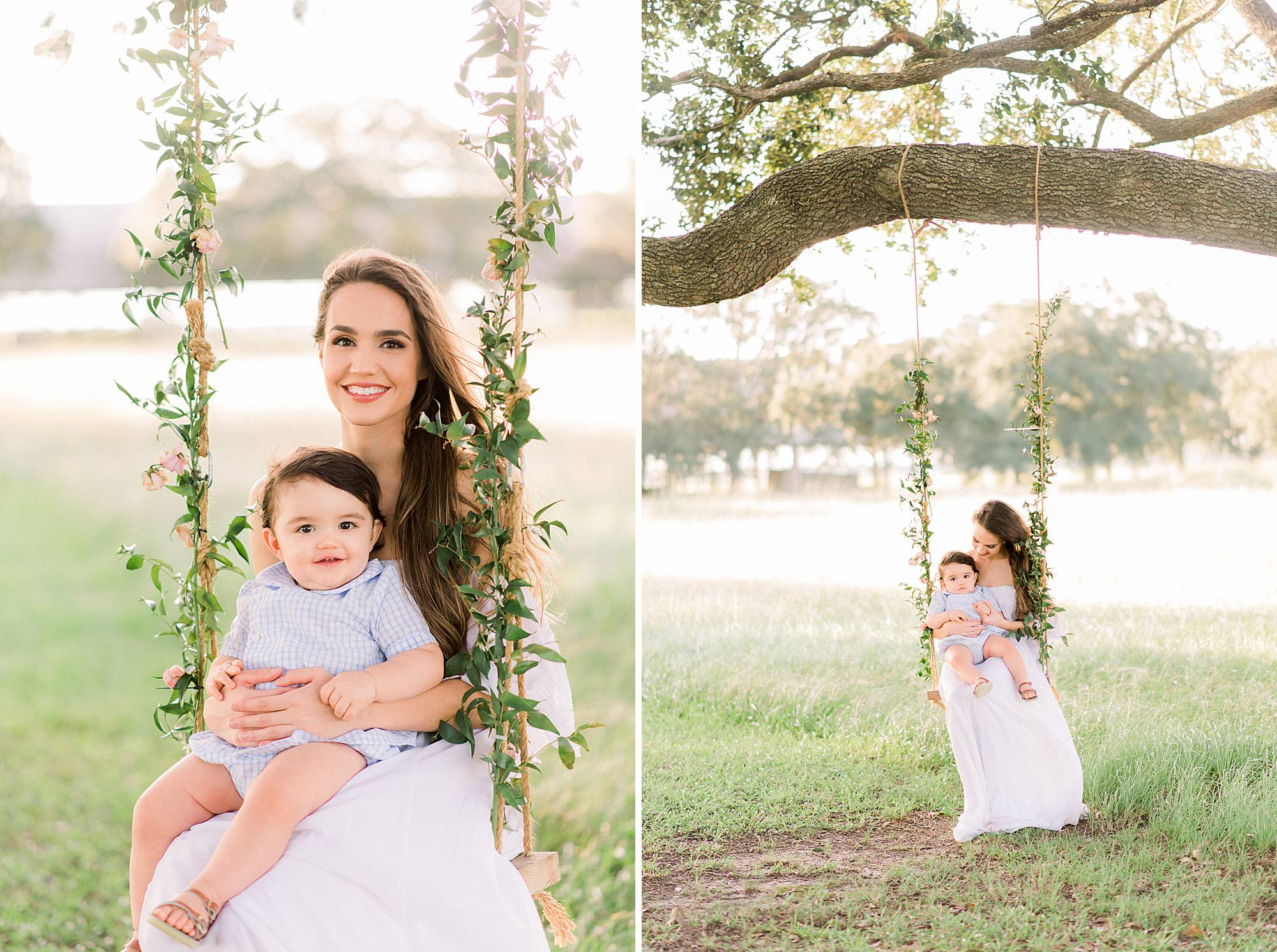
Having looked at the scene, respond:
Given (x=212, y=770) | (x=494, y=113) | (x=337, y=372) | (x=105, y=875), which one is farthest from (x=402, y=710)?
(x=105, y=875)

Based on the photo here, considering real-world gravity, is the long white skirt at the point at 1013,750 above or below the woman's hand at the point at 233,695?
below

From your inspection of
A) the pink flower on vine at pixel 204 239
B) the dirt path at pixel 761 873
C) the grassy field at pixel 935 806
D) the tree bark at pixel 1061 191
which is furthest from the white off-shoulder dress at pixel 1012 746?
the pink flower on vine at pixel 204 239

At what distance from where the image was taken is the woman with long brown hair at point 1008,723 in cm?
301

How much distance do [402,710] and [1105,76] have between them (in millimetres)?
3473

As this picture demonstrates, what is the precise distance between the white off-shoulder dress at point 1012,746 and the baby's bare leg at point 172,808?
198 cm

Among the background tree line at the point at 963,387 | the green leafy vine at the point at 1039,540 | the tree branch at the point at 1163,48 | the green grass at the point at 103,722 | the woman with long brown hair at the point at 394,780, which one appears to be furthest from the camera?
the background tree line at the point at 963,387

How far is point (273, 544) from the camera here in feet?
6.55

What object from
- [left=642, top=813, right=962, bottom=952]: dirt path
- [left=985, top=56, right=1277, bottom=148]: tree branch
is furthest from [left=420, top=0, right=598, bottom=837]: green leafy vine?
[left=985, top=56, right=1277, bottom=148]: tree branch

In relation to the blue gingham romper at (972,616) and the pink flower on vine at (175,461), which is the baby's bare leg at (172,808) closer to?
the pink flower on vine at (175,461)

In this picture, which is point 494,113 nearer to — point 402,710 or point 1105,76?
point 402,710

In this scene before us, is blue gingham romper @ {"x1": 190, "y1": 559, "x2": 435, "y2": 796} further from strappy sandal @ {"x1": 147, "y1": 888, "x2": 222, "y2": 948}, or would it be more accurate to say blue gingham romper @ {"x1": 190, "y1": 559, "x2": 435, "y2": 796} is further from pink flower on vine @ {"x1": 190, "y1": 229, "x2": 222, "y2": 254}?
pink flower on vine @ {"x1": 190, "y1": 229, "x2": 222, "y2": 254}

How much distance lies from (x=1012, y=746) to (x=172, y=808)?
86.2 inches

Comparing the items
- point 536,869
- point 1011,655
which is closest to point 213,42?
point 536,869

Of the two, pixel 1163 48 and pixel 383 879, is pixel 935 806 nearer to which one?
pixel 383 879
